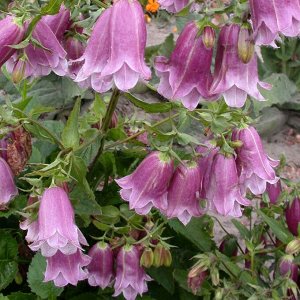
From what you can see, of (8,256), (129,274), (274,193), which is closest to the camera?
(129,274)

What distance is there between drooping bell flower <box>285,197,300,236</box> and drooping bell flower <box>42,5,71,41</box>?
93 centimetres

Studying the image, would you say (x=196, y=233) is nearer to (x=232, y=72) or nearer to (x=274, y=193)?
(x=274, y=193)

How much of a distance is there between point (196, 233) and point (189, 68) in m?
0.82

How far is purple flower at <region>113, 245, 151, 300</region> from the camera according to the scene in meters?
1.91

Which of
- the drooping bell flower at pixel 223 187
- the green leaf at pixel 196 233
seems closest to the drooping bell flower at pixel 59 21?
the drooping bell flower at pixel 223 187

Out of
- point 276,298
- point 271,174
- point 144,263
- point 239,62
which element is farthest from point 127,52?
point 276,298

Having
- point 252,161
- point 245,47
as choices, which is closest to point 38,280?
point 252,161

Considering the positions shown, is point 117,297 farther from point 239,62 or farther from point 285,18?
point 285,18

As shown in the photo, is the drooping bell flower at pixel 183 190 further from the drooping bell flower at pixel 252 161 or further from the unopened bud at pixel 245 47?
the unopened bud at pixel 245 47

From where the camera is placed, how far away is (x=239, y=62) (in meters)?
1.46

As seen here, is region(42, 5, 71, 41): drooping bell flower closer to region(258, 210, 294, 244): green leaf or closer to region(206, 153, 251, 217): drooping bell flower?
region(206, 153, 251, 217): drooping bell flower

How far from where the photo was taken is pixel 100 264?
194 cm

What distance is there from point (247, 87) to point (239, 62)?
6 centimetres

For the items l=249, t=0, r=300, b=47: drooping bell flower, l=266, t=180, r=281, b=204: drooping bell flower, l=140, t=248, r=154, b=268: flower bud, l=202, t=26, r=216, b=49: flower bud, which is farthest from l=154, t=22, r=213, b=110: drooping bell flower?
l=266, t=180, r=281, b=204: drooping bell flower
